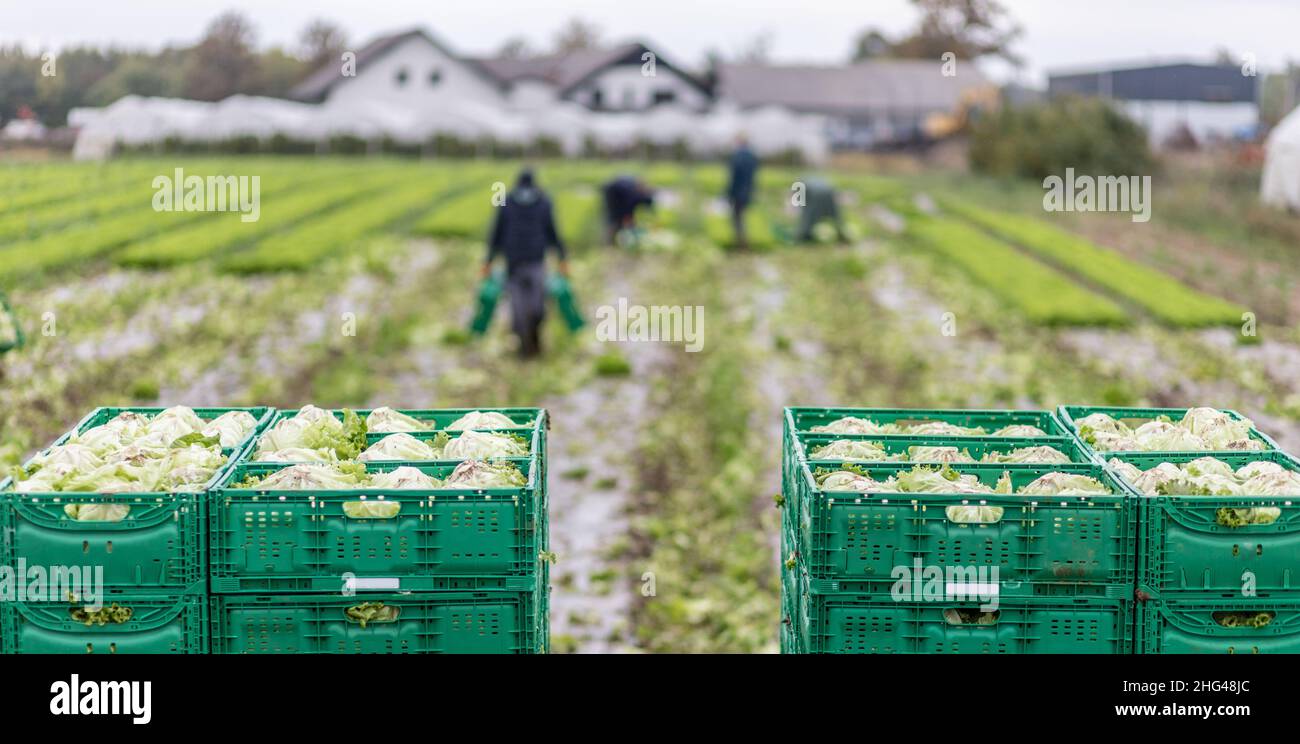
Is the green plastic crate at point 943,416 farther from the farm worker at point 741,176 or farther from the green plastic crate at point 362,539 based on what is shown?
the farm worker at point 741,176

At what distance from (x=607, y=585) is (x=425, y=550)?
16.2 ft

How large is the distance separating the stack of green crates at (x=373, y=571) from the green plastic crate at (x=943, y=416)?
1.91m

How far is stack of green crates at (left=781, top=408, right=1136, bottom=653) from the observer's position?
5.29 metres

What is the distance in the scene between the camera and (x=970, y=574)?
5309mm

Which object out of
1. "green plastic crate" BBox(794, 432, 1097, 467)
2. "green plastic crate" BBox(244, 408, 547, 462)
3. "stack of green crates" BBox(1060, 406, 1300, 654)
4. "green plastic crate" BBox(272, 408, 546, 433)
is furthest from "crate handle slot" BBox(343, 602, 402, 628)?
"stack of green crates" BBox(1060, 406, 1300, 654)

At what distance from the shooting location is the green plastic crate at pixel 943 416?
22.4ft

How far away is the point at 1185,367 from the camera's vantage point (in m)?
17.1

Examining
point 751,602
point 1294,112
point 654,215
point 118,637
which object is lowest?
point 751,602

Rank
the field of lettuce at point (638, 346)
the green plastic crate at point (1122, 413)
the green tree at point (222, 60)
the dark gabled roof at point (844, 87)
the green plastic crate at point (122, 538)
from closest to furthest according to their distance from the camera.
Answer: the green plastic crate at point (122, 538)
the green plastic crate at point (1122, 413)
the field of lettuce at point (638, 346)
the green tree at point (222, 60)
the dark gabled roof at point (844, 87)

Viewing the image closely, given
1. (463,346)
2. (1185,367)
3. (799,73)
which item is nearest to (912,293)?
(1185,367)

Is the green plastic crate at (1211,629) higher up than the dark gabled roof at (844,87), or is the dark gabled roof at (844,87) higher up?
the dark gabled roof at (844,87)

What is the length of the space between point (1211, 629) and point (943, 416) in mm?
1882

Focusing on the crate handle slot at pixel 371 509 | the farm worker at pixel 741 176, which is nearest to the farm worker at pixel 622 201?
the farm worker at pixel 741 176
